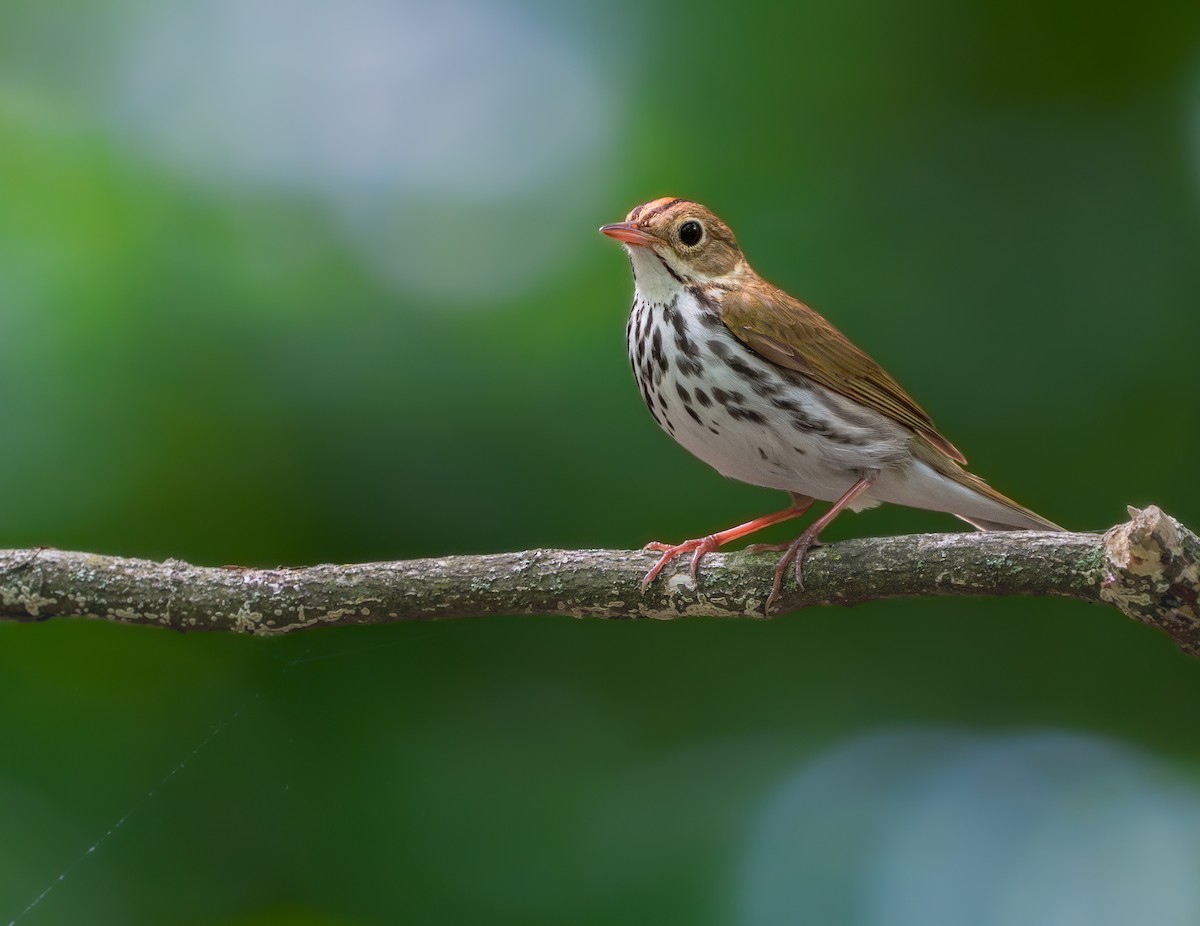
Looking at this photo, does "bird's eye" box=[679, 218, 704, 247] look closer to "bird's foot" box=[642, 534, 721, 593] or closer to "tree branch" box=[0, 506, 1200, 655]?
"bird's foot" box=[642, 534, 721, 593]

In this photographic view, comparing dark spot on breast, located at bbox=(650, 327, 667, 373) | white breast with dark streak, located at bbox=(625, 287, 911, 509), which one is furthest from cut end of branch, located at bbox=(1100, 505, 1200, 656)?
dark spot on breast, located at bbox=(650, 327, 667, 373)

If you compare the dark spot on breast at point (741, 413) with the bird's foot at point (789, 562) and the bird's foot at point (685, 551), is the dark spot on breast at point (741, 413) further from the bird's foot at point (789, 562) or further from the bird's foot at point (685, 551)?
the bird's foot at point (789, 562)

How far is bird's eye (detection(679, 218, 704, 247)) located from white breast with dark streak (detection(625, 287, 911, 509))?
0.45ft

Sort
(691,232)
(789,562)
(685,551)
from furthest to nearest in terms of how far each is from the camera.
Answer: (691,232) < (685,551) < (789,562)

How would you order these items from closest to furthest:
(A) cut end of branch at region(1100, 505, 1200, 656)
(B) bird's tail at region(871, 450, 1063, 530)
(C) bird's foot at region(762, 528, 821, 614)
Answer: (A) cut end of branch at region(1100, 505, 1200, 656), (C) bird's foot at region(762, 528, 821, 614), (B) bird's tail at region(871, 450, 1063, 530)

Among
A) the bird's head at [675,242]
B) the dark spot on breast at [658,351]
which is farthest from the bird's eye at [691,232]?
the dark spot on breast at [658,351]

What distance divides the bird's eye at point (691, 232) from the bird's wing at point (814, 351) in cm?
16

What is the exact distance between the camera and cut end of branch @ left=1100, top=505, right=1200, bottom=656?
1.80 m

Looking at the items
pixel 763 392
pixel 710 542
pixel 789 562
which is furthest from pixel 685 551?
pixel 763 392

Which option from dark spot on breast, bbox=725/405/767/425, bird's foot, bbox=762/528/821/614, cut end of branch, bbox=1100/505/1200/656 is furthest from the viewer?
dark spot on breast, bbox=725/405/767/425

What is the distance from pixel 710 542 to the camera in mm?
2627

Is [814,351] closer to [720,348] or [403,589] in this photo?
[720,348]

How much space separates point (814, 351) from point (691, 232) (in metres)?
0.44

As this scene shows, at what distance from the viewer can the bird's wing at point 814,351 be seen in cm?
270
